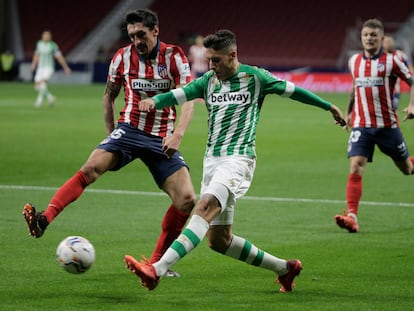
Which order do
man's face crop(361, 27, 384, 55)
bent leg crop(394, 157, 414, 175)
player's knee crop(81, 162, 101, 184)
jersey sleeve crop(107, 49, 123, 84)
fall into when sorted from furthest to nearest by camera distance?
1. bent leg crop(394, 157, 414, 175)
2. man's face crop(361, 27, 384, 55)
3. jersey sleeve crop(107, 49, 123, 84)
4. player's knee crop(81, 162, 101, 184)

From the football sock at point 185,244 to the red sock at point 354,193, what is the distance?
4.11 meters

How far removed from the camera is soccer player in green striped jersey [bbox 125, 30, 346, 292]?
284 inches

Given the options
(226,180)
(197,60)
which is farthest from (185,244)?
(197,60)

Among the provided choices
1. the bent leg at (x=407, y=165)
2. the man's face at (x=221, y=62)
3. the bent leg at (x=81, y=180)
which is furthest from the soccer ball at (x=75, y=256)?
the bent leg at (x=407, y=165)

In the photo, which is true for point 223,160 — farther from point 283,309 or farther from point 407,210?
point 407,210

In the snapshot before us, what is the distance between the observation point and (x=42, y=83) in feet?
101

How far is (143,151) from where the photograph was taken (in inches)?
322

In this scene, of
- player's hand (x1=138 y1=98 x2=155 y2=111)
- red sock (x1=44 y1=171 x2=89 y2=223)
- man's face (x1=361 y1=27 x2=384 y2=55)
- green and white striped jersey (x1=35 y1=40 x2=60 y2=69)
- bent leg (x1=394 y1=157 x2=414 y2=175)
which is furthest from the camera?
green and white striped jersey (x1=35 y1=40 x2=60 y2=69)

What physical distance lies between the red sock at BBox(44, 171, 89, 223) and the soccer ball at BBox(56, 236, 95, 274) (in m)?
0.62

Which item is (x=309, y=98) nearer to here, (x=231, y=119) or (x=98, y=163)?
(x=231, y=119)

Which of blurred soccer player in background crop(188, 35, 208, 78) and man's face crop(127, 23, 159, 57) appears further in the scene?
blurred soccer player in background crop(188, 35, 208, 78)

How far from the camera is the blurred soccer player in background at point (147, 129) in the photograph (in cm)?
795

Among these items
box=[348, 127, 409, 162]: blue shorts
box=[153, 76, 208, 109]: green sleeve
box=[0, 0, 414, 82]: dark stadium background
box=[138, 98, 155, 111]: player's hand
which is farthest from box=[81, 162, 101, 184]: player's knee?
box=[0, 0, 414, 82]: dark stadium background

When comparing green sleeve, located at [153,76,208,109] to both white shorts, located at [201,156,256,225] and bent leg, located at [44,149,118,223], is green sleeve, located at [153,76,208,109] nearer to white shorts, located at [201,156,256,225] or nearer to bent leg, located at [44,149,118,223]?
white shorts, located at [201,156,256,225]
